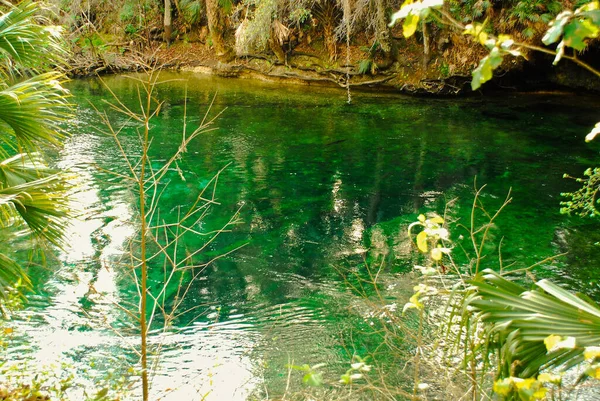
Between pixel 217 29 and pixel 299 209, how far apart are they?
14.7 metres

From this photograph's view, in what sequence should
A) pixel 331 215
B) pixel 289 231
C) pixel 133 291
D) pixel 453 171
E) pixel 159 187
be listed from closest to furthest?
pixel 133 291 < pixel 289 231 < pixel 331 215 < pixel 159 187 < pixel 453 171

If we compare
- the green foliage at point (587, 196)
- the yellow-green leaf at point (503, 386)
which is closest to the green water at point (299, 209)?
the green foliage at point (587, 196)

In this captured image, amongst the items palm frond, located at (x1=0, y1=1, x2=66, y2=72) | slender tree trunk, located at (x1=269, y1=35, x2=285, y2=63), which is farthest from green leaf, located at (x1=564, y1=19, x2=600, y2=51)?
slender tree trunk, located at (x1=269, y1=35, x2=285, y2=63)

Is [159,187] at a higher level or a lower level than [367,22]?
lower

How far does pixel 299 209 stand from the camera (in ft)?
31.2

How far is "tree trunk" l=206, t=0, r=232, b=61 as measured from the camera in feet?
71.5

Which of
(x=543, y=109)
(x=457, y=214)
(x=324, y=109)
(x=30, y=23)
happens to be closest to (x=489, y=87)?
(x=543, y=109)

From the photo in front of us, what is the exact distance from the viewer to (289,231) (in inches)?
339

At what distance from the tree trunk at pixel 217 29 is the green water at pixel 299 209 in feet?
16.8

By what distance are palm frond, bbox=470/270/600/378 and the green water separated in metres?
2.37

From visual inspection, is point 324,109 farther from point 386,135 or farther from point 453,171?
point 453,171

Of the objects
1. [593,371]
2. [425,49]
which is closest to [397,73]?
[425,49]

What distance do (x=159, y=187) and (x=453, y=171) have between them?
572cm

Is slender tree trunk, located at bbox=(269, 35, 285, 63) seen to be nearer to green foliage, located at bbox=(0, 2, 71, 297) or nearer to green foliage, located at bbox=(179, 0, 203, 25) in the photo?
green foliage, located at bbox=(179, 0, 203, 25)
